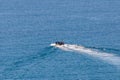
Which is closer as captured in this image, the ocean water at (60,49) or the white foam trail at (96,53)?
the ocean water at (60,49)

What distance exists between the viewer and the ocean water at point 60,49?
147 meters

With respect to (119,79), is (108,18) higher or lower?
higher

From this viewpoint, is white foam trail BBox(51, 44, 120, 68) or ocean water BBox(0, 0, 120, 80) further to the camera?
white foam trail BBox(51, 44, 120, 68)

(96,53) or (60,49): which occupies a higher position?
(60,49)

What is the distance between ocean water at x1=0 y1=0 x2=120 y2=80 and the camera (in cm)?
14738

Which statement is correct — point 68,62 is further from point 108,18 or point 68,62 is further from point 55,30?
point 108,18

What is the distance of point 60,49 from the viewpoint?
164m

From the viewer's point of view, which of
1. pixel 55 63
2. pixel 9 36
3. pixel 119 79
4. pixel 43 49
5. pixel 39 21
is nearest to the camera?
pixel 119 79

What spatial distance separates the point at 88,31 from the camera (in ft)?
598

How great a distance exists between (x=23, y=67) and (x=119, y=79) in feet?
64.3

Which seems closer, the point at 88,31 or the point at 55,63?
the point at 55,63

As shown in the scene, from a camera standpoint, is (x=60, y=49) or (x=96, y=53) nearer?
(x=96, y=53)

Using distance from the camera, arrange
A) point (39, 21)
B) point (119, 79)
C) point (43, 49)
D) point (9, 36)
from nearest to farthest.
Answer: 1. point (119, 79)
2. point (43, 49)
3. point (9, 36)
4. point (39, 21)

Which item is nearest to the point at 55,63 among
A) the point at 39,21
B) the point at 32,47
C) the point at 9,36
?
the point at 32,47
